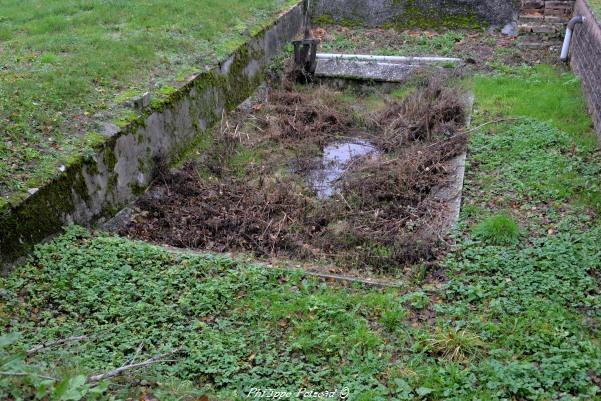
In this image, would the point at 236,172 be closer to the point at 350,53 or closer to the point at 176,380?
the point at 176,380

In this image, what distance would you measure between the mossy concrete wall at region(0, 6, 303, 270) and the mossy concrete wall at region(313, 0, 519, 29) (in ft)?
13.4

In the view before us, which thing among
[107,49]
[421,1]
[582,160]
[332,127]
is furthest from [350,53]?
[582,160]

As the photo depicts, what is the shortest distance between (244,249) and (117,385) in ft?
9.04

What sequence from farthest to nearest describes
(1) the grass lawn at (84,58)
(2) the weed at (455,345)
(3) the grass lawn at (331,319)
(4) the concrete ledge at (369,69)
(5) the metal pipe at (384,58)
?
(5) the metal pipe at (384,58)
(4) the concrete ledge at (369,69)
(1) the grass lawn at (84,58)
(2) the weed at (455,345)
(3) the grass lawn at (331,319)

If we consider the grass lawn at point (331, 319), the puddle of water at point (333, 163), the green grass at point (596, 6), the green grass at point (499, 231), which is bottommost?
the puddle of water at point (333, 163)

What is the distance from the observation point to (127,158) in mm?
6699

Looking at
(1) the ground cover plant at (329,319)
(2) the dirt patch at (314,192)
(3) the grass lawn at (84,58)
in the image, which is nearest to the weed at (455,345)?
(1) the ground cover plant at (329,319)

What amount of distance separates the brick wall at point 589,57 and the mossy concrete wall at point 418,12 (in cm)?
237

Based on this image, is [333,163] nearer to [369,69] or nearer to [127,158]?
[127,158]

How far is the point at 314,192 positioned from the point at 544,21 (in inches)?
305

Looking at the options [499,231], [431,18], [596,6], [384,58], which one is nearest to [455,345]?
[499,231]

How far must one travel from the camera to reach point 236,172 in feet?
26.0

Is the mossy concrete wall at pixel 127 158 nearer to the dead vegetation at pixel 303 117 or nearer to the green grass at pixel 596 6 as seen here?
the dead vegetation at pixel 303 117

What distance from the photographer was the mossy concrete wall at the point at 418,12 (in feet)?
42.3
